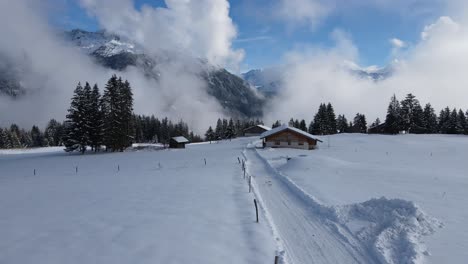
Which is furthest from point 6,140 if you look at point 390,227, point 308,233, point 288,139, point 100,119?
point 390,227

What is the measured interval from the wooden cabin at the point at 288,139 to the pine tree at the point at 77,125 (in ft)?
117

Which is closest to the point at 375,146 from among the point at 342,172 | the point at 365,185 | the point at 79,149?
the point at 342,172

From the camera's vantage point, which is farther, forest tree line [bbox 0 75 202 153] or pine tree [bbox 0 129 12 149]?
pine tree [bbox 0 129 12 149]

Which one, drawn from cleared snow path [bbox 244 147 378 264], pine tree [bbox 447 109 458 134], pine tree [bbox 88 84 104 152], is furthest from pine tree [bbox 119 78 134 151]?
pine tree [bbox 447 109 458 134]

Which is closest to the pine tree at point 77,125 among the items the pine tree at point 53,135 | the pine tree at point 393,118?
the pine tree at point 53,135

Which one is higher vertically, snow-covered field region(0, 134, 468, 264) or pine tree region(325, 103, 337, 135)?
pine tree region(325, 103, 337, 135)

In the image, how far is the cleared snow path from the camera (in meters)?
9.98

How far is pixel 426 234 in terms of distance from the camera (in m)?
11.3

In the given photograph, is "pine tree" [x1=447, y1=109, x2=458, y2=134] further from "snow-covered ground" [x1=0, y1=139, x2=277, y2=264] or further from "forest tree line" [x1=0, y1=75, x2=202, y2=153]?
"forest tree line" [x1=0, y1=75, x2=202, y2=153]

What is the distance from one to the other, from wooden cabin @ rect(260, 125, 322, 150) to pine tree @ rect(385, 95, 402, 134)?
4077cm

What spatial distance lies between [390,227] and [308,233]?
3.35 m

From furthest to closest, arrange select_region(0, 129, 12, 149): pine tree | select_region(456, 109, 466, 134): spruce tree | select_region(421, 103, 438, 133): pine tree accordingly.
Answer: select_region(0, 129, 12, 149): pine tree → select_region(421, 103, 438, 133): pine tree → select_region(456, 109, 466, 134): spruce tree

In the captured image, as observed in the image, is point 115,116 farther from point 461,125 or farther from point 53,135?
Answer: point 461,125

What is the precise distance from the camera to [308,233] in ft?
40.0
